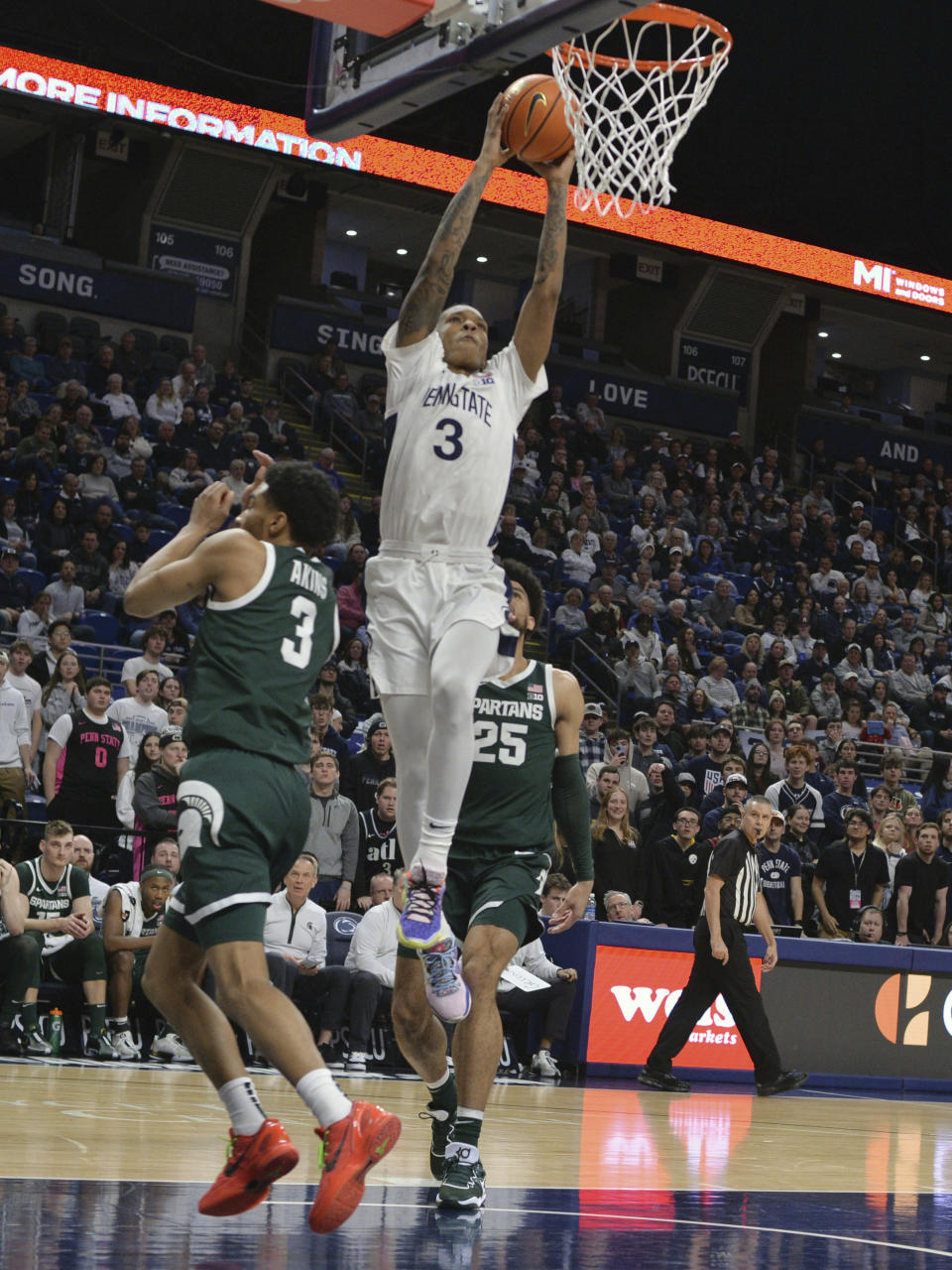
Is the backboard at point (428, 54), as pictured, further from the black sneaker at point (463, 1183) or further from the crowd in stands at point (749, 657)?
the crowd in stands at point (749, 657)

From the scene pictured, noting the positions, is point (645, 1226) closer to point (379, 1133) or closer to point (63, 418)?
point (379, 1133)

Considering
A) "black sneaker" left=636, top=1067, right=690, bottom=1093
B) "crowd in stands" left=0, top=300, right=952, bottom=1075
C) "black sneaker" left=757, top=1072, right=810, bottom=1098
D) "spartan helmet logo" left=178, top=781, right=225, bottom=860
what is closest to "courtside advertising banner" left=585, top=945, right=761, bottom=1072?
"crowd in stands" left=0, top=300, right=952, bottom=1075

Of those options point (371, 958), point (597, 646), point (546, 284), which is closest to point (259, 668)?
point (546, 284)

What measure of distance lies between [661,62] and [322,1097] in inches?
276

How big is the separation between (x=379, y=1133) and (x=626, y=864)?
29.5 feet

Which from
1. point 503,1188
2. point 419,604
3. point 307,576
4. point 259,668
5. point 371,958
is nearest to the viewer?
point 259,668

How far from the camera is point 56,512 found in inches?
660

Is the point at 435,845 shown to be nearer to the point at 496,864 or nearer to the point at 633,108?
the point at 496,864

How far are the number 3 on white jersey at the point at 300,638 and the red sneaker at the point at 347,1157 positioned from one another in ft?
4.08

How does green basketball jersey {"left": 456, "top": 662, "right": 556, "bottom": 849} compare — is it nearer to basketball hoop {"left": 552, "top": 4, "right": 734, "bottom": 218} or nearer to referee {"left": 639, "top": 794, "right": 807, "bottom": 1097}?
basketball hoop {"left": 552, "top": 4, "right": 734, "bottom": 218}

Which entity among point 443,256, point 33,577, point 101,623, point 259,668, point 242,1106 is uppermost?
point 443,256

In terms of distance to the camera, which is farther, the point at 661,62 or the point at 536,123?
the point at 661,62

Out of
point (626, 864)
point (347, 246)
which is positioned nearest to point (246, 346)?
point (347, 246)

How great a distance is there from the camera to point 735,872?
11.5m
